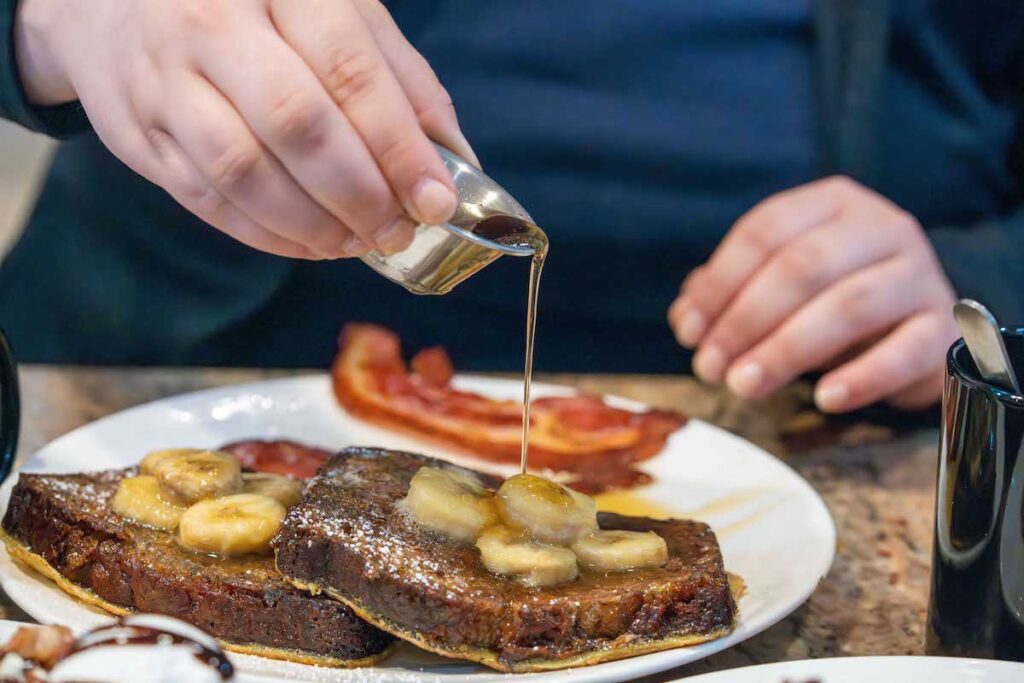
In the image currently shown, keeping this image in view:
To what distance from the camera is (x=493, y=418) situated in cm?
195

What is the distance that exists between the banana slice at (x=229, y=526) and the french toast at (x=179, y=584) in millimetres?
13

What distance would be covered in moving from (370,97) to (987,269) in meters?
1.54

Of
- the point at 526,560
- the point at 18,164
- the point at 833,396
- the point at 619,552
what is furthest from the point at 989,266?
the point at 18,164

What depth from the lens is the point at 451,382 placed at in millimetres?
2051

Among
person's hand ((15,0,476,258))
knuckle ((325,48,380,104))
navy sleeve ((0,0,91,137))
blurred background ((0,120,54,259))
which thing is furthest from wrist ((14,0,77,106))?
blurred background ((0,120,54,259))

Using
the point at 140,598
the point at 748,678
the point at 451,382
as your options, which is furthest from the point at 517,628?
the point at 451,382

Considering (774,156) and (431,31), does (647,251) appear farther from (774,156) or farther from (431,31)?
(431,31)

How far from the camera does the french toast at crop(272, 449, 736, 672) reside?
3.87ft

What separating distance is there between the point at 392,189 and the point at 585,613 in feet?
1.53

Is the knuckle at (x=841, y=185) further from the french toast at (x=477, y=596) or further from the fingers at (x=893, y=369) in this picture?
the french toast at (x=477, y=596)

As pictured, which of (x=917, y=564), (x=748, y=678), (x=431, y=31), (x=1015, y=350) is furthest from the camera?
(x=431, y=31)

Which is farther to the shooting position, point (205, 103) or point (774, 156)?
point (774, 156)

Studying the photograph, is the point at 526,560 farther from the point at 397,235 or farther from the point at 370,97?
the point at 370,97

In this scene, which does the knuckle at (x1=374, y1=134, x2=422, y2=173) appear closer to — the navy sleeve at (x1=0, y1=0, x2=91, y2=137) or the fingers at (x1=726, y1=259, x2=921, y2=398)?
the navy sleeve at (x1=0, y1=0, x2=91, y2=137)
